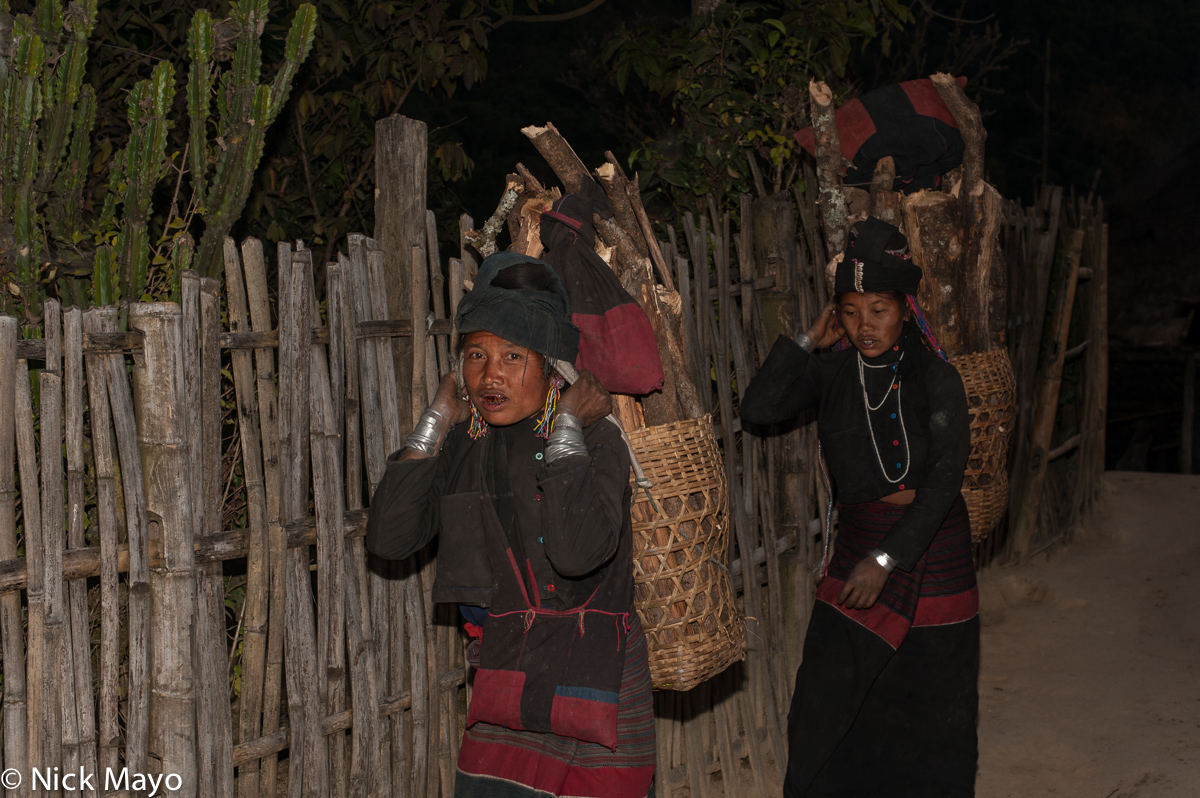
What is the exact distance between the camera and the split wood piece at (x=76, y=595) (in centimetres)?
232

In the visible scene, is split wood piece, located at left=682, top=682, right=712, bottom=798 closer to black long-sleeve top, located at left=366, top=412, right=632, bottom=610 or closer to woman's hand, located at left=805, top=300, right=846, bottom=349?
woman's hand, located at left=805, top=300, right=846, bottom=349

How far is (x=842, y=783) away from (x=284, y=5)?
407 cm

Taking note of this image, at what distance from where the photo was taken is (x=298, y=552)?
105 inches

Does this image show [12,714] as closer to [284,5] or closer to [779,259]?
[779,259]

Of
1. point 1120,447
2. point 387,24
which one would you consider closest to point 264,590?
point 387,24

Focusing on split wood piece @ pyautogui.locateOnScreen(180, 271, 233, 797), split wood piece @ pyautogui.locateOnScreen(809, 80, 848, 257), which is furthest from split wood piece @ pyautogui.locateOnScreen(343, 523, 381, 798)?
split wood piece @ pyautogui.locateOnScreen(809, 80, 848, 257)

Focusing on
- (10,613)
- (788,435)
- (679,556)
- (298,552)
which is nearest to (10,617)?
(10,613)

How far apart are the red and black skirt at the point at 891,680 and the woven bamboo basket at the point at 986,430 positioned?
0.12 metres

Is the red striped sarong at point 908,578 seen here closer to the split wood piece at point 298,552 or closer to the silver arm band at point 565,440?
the silver arm band at point 565,440

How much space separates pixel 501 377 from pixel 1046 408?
4.98 meters

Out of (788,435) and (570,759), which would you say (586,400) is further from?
(788,435)

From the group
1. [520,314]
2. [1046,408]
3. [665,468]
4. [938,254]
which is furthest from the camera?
[1046,408]

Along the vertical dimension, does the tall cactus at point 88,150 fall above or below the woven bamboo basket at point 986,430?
above

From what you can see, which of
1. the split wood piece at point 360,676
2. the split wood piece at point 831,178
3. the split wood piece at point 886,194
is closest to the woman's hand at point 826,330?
the split wood piece at point 831,178
